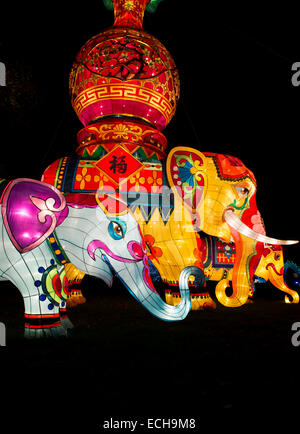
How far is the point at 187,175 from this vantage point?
2.58m

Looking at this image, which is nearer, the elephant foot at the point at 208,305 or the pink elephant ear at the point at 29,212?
the pink elephant ear at the point at 29,212

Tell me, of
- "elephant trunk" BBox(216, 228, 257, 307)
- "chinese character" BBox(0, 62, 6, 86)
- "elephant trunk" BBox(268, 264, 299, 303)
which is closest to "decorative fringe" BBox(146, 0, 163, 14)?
"chinese character" BBox(0, 62, 6, 86)

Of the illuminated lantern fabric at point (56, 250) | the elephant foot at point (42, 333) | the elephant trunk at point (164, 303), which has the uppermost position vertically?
the illuminated lantern fabric at point (56, 250)

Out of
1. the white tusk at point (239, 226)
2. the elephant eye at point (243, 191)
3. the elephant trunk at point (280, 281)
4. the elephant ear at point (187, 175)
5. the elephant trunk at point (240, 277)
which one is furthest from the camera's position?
the elephant trunk at point (280, 281)

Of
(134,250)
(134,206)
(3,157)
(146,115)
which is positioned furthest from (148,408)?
(3,157)

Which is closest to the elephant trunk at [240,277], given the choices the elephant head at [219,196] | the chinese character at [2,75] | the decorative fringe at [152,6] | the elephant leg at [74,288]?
the elephant head at [219,196]

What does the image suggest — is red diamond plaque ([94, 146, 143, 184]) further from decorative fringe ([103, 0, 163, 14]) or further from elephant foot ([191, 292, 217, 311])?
decorative fringe ([103, 0, 163, 14])

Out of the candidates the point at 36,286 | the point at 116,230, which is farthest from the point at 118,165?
the point at 36,286

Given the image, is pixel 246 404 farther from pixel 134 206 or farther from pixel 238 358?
pixel 134 206

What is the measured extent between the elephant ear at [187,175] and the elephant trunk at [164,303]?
114 centimetres

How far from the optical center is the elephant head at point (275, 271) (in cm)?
375

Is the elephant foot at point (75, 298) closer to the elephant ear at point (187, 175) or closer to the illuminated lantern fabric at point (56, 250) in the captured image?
the elephant ear at point (187, 175)

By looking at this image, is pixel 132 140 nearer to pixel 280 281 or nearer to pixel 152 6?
pixel 152 6

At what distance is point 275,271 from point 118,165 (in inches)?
93.6
